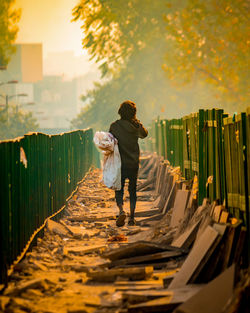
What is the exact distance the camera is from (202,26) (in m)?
44.1

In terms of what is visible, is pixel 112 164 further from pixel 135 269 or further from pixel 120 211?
pixel 135 269

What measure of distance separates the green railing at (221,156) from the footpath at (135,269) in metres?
0.29

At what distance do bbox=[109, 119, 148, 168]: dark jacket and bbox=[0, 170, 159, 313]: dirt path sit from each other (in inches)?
43.8

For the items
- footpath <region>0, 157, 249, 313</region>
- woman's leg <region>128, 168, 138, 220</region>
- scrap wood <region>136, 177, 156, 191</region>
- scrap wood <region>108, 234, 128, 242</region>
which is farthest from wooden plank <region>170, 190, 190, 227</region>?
scrap wood <region>136, 177, 156, 191</region>

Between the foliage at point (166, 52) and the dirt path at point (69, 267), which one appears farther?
the foliage at point (166, 52)

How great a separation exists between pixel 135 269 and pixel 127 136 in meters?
4.89

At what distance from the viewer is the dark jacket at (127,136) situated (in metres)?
12.1

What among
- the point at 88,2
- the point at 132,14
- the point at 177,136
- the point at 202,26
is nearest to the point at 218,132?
the point at 177,136

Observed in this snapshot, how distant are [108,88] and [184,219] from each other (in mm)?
54214

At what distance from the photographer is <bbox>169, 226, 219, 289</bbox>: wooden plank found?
6.96m

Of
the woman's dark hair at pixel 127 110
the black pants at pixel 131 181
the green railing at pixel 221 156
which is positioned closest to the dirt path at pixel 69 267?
the black pants at pixel 131 181

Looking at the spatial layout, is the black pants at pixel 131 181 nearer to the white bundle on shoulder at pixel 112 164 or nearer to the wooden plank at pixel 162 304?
the white bundle on shoulder at pixel 112 164

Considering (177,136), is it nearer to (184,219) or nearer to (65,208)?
(65,208)

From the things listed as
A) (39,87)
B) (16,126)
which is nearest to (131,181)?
(16,126)
